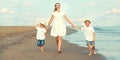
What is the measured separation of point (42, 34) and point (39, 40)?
311 mm

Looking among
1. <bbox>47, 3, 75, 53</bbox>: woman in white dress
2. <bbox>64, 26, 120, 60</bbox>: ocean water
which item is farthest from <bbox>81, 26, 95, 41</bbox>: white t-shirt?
<bbox>64, 26, 120, 60</bbox>: ocean water

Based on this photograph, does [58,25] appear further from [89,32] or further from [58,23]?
[89,32]

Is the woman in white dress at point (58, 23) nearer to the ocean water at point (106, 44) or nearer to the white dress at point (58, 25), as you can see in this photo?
the white dress at point (58, 25)

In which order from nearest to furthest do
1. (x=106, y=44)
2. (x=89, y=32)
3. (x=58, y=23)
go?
(x=89, y=32) → (x=58, y=23) → (x=106, y=44)

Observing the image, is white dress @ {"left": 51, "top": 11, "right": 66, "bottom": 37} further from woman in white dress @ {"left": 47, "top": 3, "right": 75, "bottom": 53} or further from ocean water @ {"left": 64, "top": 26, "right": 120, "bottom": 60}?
ocean water @ {"left": 64, "top": 26, "right": 120, "bottom": 60}

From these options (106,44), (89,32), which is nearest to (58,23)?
(89,32)

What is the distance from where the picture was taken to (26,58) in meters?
11.4

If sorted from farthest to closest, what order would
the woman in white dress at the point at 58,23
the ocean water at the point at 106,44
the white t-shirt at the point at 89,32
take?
the ocean water at the point at 106,44
the woman in white dress at the point at 58,23
the white t-shirt at the point at 89,32

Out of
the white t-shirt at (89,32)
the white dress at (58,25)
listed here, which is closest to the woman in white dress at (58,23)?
the white dress at (58,25)

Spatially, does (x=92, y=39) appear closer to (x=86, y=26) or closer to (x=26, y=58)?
(x=86, y=26)

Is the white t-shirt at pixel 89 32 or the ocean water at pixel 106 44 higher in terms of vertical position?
the white t-shirt at pixel 89 32

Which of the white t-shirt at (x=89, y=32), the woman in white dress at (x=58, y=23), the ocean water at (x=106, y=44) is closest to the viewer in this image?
the white t-shirt at (x=89, y=32)

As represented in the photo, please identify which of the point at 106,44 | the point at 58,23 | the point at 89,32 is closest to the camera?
the point at 89,32

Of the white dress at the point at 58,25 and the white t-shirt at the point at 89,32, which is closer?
the white t-shirt at the point at 89,32
